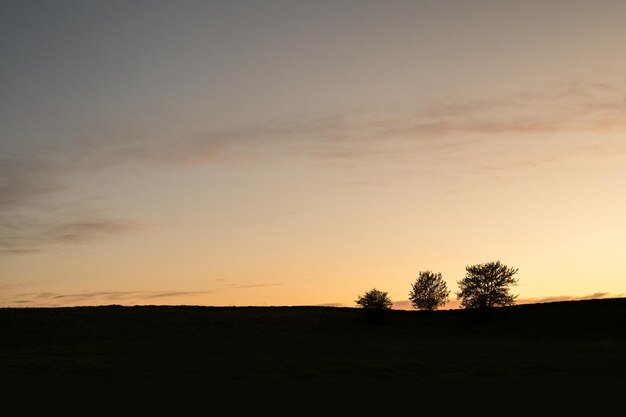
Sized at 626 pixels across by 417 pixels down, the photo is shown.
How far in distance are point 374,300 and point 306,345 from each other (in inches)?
1180

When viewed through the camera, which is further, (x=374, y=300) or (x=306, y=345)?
(x=374, y=300)

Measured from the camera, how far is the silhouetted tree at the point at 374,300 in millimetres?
84213

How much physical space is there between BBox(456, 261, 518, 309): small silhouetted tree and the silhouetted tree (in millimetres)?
12940

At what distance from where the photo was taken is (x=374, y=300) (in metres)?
85.8

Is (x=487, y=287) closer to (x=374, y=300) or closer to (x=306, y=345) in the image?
(x=374, y=300)

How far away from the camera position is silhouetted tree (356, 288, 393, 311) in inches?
3315

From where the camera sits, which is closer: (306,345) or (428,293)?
(306,345)

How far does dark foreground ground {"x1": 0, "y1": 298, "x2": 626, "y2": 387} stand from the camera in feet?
122

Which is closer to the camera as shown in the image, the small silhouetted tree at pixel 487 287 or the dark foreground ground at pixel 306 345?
the dark foreground ground at pixel 306 345

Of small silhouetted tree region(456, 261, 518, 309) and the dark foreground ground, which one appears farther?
small silhouetted tree region(456, 261, 518, 309)

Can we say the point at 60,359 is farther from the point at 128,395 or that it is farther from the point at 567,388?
the point at 567,388

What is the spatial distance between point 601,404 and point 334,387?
41.7 ft

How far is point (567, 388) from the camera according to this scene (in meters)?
31.5

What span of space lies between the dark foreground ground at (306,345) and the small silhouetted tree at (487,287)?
24.8ft
